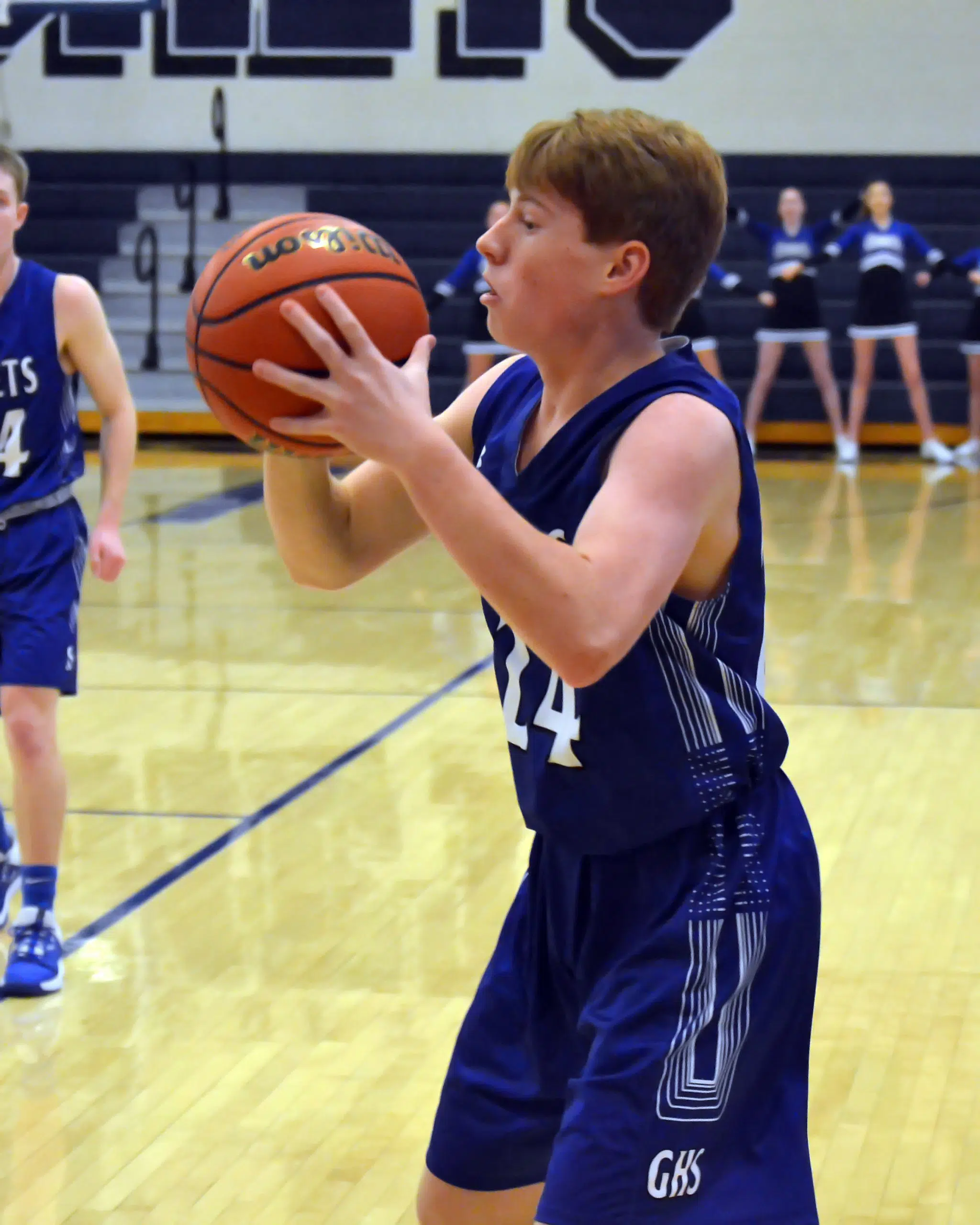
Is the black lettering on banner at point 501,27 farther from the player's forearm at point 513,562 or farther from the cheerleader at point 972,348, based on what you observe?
the player's forearm at point 513,562

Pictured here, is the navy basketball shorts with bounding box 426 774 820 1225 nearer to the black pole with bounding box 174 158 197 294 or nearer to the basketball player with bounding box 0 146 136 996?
the basketball player with bounding box 0 146 136 996

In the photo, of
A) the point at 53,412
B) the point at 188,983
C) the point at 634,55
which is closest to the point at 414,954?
the point at 188,983

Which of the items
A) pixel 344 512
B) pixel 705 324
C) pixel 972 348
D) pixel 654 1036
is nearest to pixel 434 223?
pixel 705 324

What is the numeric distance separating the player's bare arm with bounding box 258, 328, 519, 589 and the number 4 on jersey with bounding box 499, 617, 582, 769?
18 cm

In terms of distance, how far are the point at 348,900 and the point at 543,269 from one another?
2.63 m

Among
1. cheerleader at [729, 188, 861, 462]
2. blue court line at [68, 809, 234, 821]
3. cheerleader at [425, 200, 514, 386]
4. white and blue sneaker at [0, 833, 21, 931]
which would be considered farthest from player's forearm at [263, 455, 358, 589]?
cheerleader at [729, 188, 861, 462]

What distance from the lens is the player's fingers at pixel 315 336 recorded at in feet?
5.24

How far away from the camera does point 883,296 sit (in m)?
12.4

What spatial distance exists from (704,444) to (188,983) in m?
2.32

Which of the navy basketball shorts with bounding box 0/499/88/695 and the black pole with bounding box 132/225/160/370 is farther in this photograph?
the black pole with bounding box 132/225/160/370

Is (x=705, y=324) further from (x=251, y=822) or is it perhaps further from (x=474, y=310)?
(x=251, y=822)

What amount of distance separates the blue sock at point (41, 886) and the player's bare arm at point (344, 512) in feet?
6.24

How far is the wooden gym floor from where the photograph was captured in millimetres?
2955

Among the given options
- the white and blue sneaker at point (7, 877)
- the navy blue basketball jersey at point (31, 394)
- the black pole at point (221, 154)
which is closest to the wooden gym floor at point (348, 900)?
the white and blue sneaker at point (7, 877)
